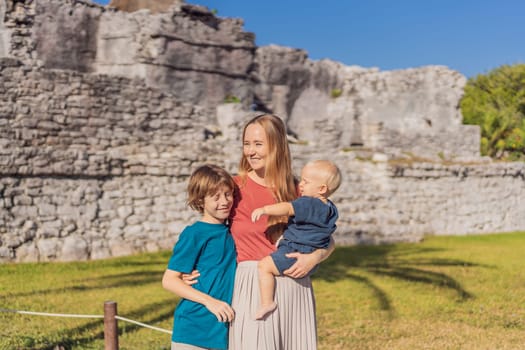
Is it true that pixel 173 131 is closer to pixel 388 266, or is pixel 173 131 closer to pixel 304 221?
pixel 388 266

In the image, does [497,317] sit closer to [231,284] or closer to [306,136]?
[231,284]

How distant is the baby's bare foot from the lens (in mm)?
2773

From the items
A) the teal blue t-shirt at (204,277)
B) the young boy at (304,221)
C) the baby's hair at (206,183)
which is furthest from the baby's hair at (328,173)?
the teal blue t-shirt at (204,277)

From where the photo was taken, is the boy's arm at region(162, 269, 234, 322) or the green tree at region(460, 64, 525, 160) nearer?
the boy's arm at region(162, 269, 234, 322)

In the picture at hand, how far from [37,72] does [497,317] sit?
855cm

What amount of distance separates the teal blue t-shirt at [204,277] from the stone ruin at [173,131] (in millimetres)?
7012

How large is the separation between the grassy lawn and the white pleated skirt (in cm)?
256

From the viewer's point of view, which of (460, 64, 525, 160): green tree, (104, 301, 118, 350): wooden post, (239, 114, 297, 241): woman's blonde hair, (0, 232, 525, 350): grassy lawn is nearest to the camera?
(239, 114, 297, 241): woman's blonde hair

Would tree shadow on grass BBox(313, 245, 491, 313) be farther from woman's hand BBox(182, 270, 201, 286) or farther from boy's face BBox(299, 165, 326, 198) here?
woman's hand BBox(182, 270, 201, 286)

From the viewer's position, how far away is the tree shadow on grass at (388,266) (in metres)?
7.88

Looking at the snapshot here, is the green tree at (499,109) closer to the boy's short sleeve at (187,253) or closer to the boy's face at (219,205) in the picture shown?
the boy's face at (219,205)

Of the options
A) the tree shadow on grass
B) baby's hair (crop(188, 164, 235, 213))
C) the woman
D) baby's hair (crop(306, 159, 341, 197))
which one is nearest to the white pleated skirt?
the woman

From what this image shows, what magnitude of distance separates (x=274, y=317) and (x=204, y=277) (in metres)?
0.39

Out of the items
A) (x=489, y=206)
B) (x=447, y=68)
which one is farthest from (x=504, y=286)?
(x=447, y=68)
